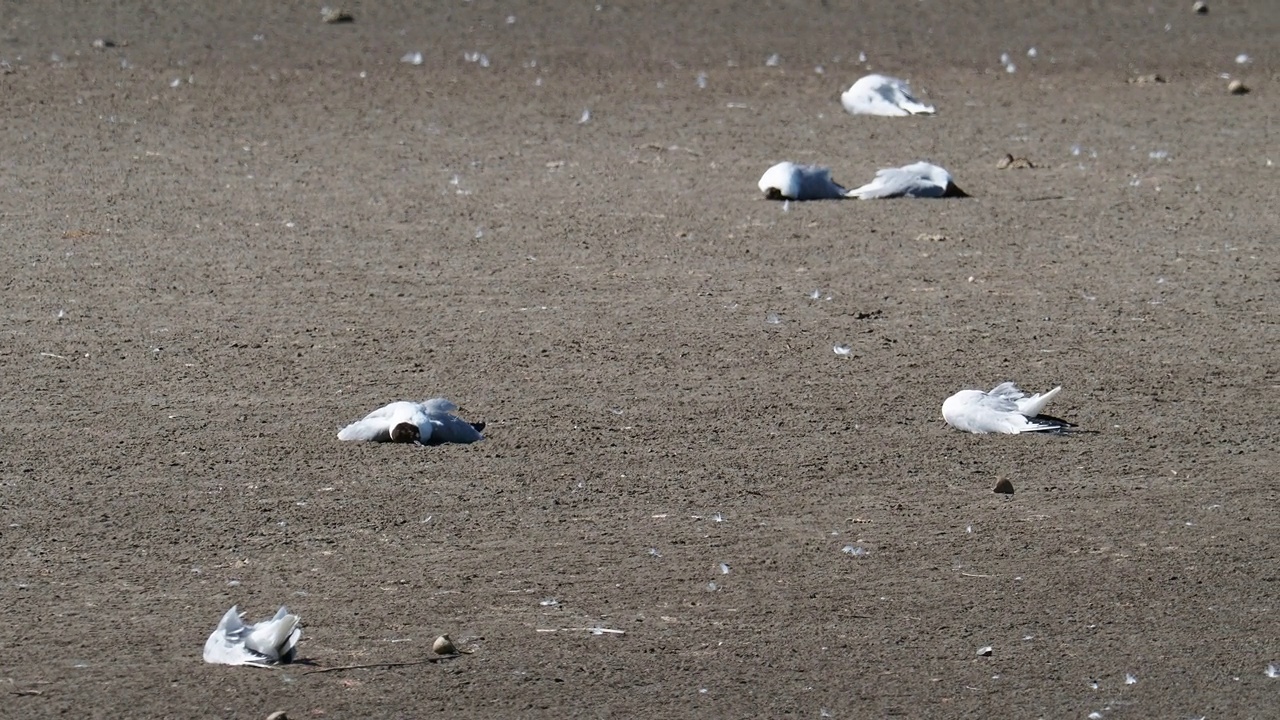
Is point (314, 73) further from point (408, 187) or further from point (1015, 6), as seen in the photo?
point (1015, 6)

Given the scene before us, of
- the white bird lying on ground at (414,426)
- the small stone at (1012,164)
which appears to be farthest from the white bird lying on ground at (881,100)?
the white bird lying on ground at (414,426)

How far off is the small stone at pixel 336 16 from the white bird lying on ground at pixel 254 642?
12.5m

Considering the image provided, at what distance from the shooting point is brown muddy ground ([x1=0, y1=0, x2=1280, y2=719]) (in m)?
4.57

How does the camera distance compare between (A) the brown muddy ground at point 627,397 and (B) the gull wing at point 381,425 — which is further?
(B) the gull wing at point 381,425

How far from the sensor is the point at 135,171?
10766 mm

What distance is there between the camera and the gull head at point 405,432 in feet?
20.2

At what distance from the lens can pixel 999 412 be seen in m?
6.51

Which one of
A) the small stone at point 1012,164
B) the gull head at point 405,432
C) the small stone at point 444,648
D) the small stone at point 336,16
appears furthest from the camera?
the small stone at point 336,16

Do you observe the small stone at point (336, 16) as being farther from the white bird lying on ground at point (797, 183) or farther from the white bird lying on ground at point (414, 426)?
the white bird lying on ground at point (414, 426)

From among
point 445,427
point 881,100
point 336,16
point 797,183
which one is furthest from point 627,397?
point 336,16

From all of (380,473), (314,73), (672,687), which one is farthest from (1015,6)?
(672,687)

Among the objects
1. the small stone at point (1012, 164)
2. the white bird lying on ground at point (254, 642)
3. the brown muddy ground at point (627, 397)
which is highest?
the white bird lying on ground at point (254, 642)

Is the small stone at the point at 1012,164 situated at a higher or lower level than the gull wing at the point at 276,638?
lower

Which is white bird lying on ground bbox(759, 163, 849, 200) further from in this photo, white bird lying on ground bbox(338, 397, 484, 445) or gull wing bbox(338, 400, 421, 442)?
gull wing bbox(338, 400, 421, 442)
